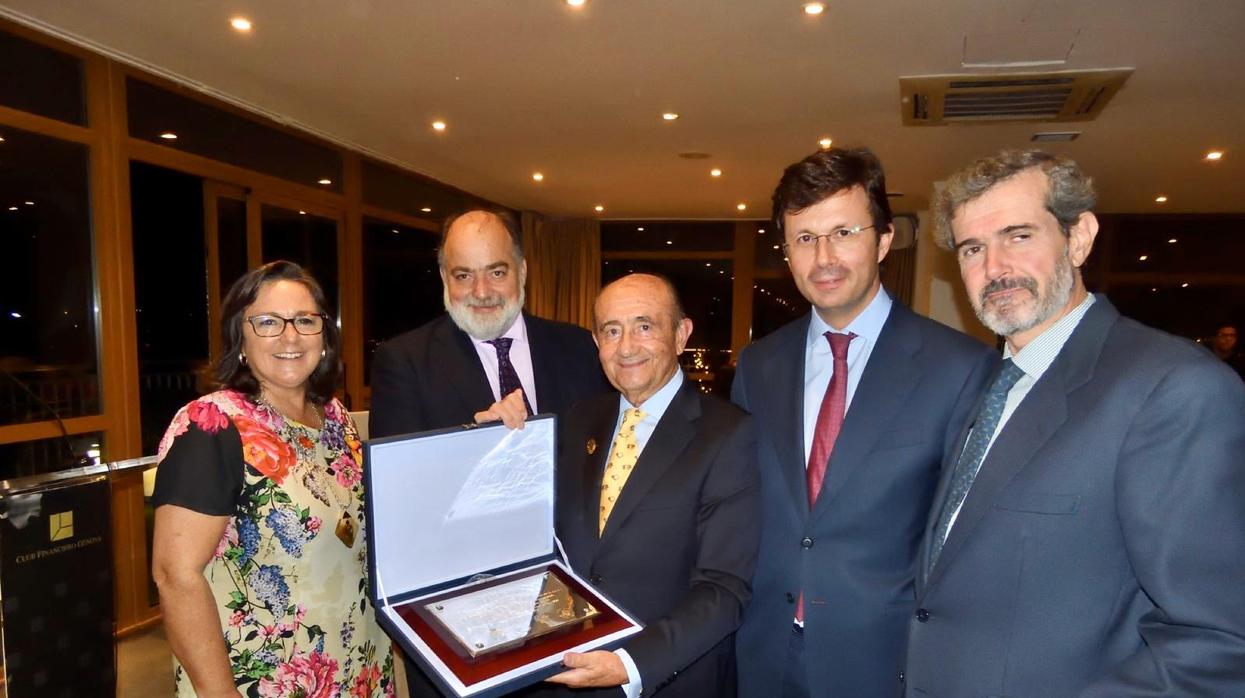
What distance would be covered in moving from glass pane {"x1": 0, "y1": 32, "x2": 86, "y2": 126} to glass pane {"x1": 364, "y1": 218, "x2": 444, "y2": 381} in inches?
112

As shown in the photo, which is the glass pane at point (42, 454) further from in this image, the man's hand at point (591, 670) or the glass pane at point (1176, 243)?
the glass pane at point (1176, 243)

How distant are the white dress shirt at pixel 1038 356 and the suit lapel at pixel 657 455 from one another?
0.55 m

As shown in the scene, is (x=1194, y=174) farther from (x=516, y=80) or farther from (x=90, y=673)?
(x=90, y=673)

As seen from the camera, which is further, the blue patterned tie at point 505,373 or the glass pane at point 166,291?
the glass pane at point 166,291

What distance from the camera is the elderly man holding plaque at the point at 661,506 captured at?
1301 millimetres

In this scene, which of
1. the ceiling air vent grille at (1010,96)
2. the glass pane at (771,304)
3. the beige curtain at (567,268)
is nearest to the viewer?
the ceiling air vent grille at (1010,96)

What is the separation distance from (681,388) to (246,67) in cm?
385

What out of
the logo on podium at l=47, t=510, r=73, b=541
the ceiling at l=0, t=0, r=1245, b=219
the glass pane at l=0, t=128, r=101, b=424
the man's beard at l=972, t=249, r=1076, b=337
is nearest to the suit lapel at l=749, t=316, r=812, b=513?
the man's beard at l=972, t=249, r=1076, b=337

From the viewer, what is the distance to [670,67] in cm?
391

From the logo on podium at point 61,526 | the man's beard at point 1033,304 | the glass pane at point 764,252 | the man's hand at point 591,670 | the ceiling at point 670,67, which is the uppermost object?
the ceiling at point 670,67

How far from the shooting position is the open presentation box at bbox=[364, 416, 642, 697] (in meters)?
1.18

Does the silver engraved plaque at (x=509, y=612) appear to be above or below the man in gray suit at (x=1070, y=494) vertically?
below

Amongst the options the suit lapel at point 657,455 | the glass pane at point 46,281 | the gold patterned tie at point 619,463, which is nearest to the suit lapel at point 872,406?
the suit lapel at point 657,455

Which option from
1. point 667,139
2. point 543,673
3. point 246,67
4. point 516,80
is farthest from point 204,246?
point 543,673
